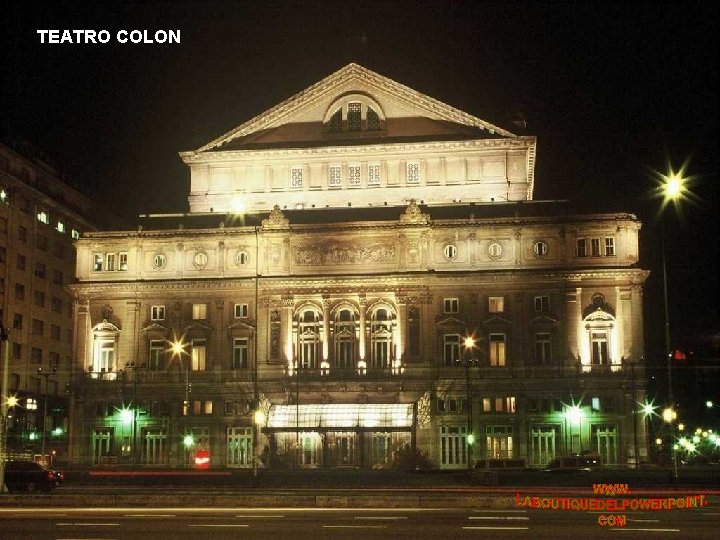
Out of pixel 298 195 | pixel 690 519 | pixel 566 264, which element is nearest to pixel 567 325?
pixel 566 264

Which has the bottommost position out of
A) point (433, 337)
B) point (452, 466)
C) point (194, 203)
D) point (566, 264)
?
point (452, 466)

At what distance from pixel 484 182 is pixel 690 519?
225 feet

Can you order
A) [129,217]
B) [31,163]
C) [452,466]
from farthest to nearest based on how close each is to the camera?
[129,217] → [31,163] → [452,466]

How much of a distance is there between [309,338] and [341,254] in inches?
325

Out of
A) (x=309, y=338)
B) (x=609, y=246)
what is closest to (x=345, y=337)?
(x=309, y=338)

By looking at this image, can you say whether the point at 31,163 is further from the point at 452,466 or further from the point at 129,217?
the point at 452,466

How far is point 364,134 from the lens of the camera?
339ft

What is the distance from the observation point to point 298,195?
10312 centimetres

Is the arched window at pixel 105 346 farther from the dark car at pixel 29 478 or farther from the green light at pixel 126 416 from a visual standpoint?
the dark car at pixel 29 478

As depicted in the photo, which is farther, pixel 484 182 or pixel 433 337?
pixel 484 182

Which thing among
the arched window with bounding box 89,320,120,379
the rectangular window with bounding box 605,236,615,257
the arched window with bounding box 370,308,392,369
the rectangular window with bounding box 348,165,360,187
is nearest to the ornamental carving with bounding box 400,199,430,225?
the arched window with bounding box 370,308,392,369

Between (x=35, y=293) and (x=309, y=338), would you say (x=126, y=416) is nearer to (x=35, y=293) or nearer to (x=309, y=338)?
(x=309, y=338)

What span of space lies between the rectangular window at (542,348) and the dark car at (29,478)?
48.0m

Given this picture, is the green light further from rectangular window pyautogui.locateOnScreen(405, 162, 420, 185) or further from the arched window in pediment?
rectangular window pyautogui.locateOnScreen(405, 162, 420, 185)
